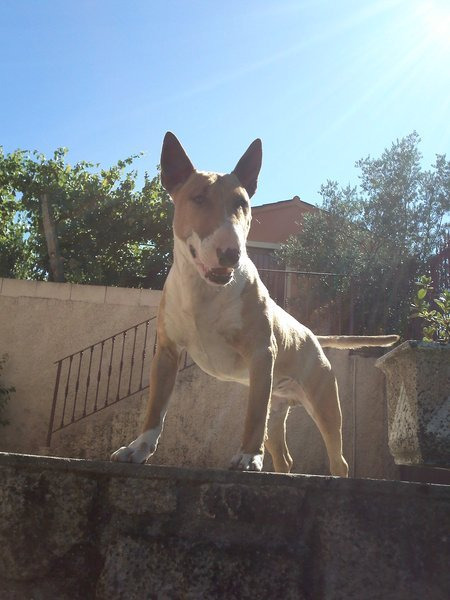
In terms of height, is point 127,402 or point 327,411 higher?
point 327,411

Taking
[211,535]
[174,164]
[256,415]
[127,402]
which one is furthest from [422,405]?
[127,402]

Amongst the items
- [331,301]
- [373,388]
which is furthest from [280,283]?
[373,388]

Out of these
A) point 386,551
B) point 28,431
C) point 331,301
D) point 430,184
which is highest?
point 430,184

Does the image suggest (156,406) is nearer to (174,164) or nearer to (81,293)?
(174,164)

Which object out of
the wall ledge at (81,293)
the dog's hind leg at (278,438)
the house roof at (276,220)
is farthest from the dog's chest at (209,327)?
the house roof at (276,220)

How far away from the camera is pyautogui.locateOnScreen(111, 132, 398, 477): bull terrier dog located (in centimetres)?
218

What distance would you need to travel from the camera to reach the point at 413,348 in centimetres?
227

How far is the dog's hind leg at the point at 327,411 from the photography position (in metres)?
3.03

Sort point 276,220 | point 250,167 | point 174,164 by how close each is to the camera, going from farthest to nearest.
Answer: point 276,220 < point 250,167 < point 174,164

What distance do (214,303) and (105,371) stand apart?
5.72 m

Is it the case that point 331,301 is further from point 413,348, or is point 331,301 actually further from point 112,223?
point 413,348

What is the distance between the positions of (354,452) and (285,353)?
4487 mm

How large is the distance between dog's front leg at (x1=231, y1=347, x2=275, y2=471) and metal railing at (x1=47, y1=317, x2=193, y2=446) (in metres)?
5.19

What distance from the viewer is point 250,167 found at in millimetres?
2693
